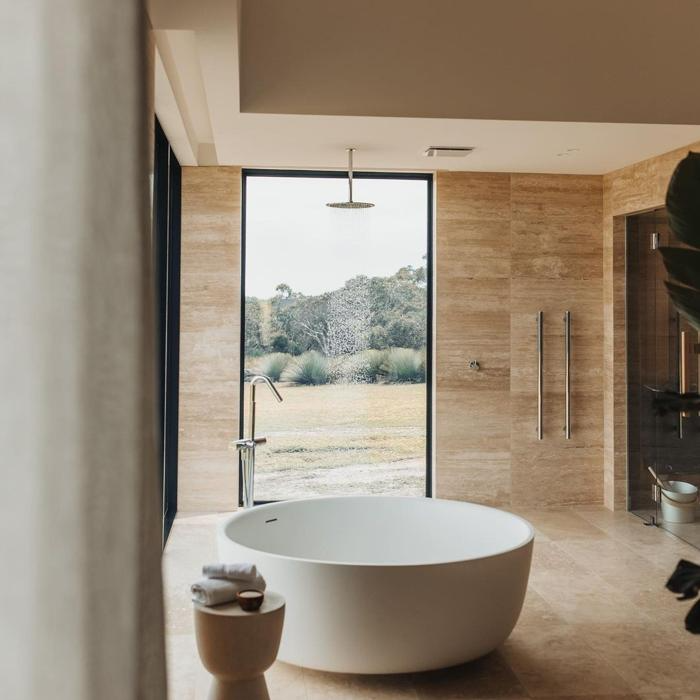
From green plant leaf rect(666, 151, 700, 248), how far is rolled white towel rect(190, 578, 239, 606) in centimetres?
194

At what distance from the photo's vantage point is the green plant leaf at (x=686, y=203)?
43.3 inches

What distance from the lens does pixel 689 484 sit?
200 inches

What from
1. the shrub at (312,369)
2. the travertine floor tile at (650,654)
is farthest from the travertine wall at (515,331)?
the travertine floor tile at (650,654)

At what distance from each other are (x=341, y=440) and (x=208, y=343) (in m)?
1.20

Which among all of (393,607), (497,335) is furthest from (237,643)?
(497,335)

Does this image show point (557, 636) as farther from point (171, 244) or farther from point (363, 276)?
point (171, 244)

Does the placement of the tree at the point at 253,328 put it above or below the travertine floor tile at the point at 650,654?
above

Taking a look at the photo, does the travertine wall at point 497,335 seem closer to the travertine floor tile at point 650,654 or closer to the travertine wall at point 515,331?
the travertine wall at point 515,331

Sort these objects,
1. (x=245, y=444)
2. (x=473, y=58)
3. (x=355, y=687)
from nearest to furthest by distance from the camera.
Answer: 1. (x=355, y=687)
2. (x=473, y=58)
3. (x=245, y=444)

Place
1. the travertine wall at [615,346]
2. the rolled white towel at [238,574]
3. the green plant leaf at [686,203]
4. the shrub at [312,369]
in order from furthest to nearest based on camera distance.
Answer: the shrub at [312,369], the travertine wall at [615,346], the rolled white towel at [238,574], the green plant leaf at [686,203]

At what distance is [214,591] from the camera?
2.58 meters

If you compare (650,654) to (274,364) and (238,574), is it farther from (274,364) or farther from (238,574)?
(274,364)

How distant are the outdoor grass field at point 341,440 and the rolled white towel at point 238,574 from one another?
3.10m

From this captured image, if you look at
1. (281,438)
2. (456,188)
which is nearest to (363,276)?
(456,188)
